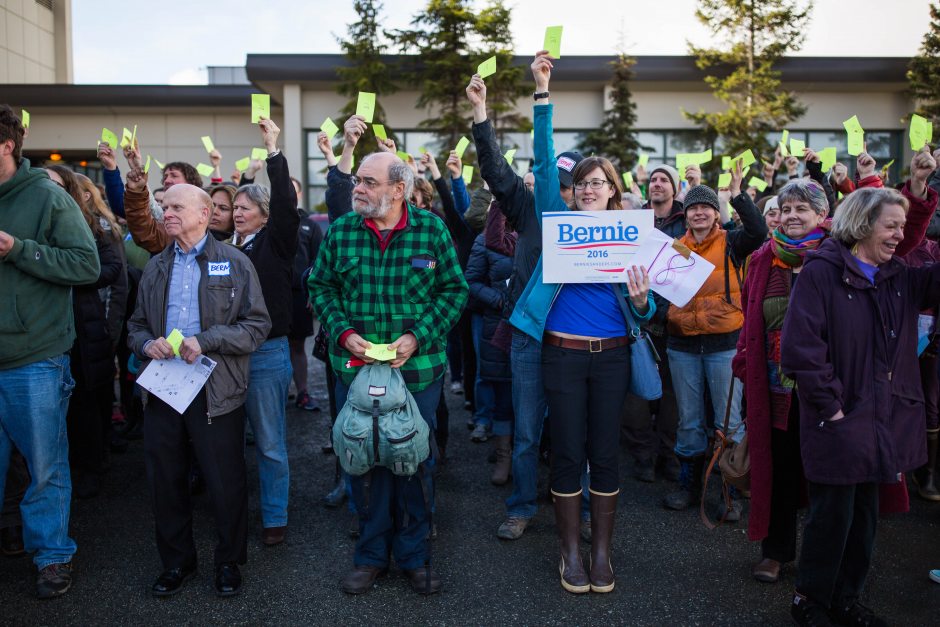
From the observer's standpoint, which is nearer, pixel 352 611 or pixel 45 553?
pixel 352 611

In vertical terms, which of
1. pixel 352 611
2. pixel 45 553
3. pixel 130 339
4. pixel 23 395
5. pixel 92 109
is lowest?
pixel 352 611

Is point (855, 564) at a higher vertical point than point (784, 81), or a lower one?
lower

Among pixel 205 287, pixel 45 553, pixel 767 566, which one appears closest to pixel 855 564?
pixel 767 566

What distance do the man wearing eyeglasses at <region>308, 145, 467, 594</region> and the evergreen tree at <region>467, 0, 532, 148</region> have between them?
15.8 m

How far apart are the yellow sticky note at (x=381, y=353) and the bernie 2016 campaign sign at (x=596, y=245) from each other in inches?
38.2

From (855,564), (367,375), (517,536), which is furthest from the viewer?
(517,536)

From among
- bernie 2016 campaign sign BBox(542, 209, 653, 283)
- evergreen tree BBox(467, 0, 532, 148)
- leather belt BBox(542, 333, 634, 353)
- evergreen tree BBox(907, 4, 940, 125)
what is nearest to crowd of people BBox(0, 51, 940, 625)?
leather belt BBox(542, 333, 634, 353)

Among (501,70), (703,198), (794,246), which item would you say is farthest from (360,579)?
(501,70)

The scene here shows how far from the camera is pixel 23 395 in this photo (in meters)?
3.70

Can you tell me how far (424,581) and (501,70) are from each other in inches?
674

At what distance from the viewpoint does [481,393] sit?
20.9ft

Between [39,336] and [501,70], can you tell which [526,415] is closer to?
[39,336]

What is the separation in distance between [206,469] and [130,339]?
31.8 inches

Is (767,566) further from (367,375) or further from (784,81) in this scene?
(784,81)
